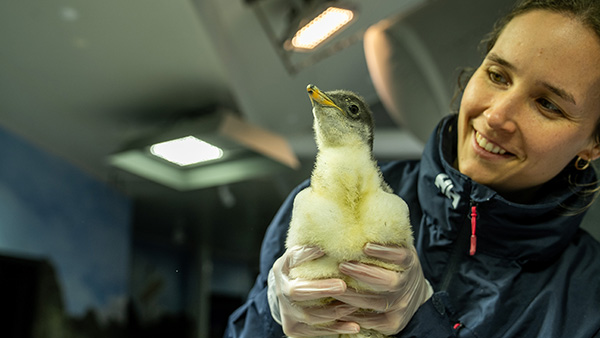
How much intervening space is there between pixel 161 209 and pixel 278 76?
733mm

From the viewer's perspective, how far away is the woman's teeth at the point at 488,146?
2.92 ft

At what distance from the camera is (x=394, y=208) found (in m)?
0.76

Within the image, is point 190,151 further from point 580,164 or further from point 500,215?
point 580,164

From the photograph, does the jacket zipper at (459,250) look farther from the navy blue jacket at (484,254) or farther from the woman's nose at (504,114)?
the woman's nose at (504,114)

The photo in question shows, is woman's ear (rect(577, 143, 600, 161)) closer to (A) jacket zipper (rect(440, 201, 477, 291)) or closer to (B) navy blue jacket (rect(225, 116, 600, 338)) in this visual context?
(B) navy blue jacket (rect(225, 116, 600, 338))

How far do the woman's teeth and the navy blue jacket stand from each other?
6cm

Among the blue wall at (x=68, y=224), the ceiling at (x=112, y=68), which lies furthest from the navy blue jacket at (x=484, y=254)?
the blue wall at (x=68, y=224)

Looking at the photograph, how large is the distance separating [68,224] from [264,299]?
1.62 m

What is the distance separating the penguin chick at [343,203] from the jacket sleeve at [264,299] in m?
0.18

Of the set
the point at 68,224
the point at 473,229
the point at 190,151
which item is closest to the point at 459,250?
the point at 473,229

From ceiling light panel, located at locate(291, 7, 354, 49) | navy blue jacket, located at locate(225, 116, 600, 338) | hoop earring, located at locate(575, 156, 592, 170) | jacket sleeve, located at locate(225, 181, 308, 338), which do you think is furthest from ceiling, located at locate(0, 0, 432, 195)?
hoop earring, located at locate(575, 156, 592, 170)

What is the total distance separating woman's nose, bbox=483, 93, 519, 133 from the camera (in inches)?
33.8

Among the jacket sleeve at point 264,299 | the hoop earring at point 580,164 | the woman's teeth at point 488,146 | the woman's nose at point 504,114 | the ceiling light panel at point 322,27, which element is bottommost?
the jacket sleeve at point 264,299

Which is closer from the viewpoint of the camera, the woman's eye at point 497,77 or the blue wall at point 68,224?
the woman's eye at point 497,77
